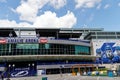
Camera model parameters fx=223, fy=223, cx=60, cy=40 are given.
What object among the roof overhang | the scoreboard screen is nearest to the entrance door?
the roof overhang

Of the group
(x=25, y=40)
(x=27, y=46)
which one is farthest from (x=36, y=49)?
(x=25, y=40)

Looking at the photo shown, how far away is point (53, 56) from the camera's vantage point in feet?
250

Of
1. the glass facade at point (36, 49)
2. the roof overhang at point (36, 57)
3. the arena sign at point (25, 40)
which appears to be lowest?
the roof overhang at point (36, 57)

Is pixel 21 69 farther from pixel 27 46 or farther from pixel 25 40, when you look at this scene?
pixel 25 40

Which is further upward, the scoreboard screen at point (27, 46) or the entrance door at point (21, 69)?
the scoreboard screen at point (27, 46)

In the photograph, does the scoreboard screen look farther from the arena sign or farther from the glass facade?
the arena sign

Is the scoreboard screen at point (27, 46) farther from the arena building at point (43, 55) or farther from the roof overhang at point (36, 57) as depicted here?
the roof overhang at point (36, 57)

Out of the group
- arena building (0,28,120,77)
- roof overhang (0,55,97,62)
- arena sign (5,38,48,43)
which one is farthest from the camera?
arena building (0,28,120,77)

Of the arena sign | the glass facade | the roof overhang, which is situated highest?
the arena sign

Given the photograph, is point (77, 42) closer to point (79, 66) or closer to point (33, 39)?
point (79, 66)

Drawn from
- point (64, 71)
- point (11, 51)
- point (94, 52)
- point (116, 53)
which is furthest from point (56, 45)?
point (116, 53)

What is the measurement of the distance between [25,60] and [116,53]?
39.0 metres

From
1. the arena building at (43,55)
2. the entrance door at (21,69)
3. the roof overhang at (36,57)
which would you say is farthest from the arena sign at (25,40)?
the entrance door at (21,69)

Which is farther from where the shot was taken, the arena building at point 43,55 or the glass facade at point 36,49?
the arena building at point 43,55
